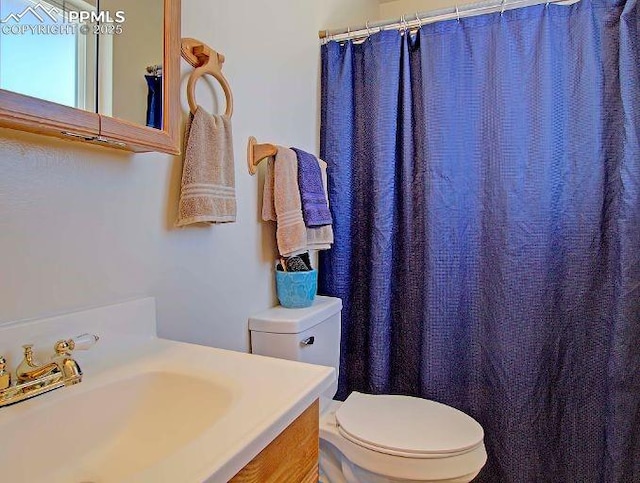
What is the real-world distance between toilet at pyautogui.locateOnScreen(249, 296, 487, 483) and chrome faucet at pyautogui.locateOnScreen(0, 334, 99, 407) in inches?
25.3

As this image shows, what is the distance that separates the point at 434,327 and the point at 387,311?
0.66ft

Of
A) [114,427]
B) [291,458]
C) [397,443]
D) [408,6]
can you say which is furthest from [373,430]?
[408,6]

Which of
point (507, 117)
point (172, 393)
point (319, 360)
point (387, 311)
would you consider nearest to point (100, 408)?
point (172, 393)

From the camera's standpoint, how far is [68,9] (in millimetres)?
769

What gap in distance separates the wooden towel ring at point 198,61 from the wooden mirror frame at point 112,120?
0.33 ft

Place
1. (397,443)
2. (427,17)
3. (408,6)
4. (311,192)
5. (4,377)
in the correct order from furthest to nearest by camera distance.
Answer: (408,6)
(427,17)
(311,192)
(397,443)
(4,377)

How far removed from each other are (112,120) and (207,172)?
301 mm

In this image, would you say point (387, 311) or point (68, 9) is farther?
point (387, 311)

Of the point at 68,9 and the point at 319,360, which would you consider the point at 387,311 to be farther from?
the point at 68,9

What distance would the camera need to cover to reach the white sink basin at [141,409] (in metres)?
0.57

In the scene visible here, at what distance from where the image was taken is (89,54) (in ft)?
2.64

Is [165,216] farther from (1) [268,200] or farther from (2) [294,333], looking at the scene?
(2) [294,333]

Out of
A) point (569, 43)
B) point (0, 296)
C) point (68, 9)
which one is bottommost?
point (0, 296)

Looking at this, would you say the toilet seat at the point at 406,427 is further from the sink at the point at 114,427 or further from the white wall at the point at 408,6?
the white wall at the point at 408,6
